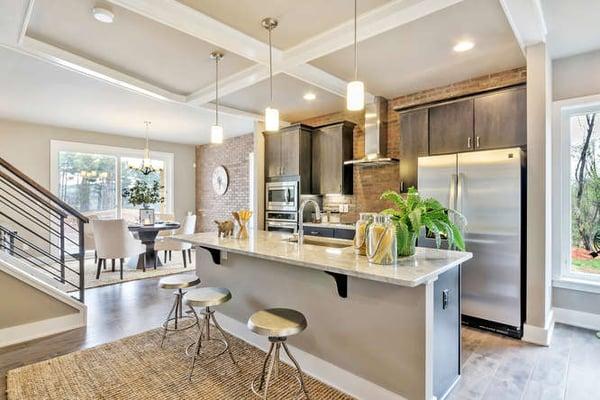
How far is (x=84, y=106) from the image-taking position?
16.5 ft

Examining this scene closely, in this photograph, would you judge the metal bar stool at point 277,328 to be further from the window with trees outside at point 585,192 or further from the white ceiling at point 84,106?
the white ceiling at point 84,106

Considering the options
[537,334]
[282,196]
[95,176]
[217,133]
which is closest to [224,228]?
[217,133]

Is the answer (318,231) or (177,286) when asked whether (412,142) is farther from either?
(177,286)

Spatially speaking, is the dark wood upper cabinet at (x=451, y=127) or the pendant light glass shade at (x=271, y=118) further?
the dark wood upper cabinet at (x=451, y=127)

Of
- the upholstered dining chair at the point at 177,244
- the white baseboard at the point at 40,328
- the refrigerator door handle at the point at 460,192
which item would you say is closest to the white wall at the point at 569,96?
the refrigerator door handle at the point at 460,192

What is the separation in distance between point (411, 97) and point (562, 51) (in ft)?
5.30

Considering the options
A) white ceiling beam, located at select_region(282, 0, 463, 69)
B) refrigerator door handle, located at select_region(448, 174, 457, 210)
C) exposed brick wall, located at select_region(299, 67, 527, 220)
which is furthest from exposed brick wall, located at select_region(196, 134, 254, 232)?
refrigerator door handle, located at select_region(448, 174, 457, 210)

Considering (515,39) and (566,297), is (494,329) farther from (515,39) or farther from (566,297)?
(515,39)

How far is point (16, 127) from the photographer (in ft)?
19.5

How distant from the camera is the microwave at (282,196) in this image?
16.6ft

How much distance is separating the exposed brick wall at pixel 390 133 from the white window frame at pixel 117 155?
455cm

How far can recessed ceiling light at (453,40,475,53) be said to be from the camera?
2966 mm

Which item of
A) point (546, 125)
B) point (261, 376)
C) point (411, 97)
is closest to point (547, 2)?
point (546, 125)

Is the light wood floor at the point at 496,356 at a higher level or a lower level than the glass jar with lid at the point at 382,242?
lower
